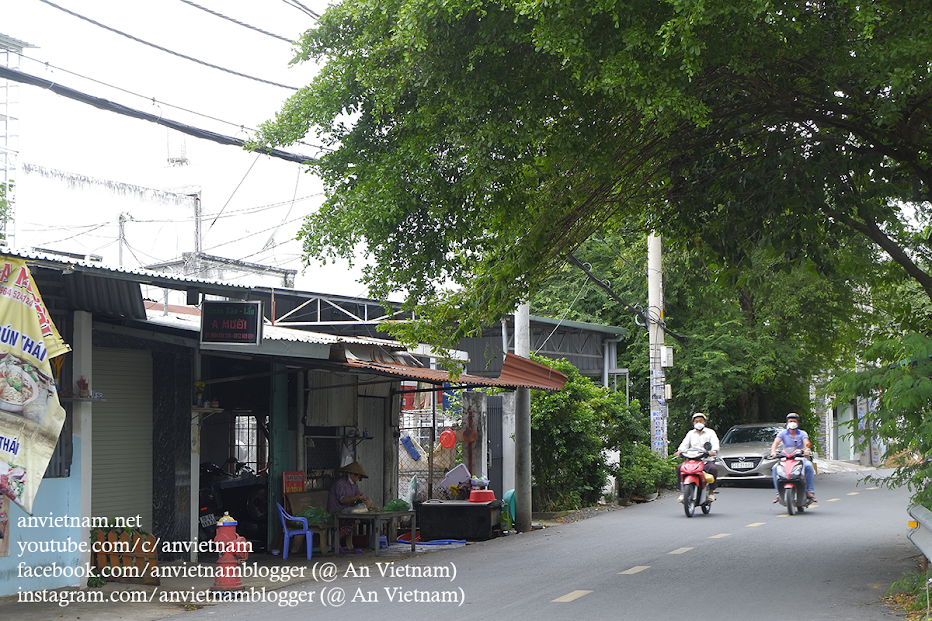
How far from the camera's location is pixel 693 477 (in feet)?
55.4

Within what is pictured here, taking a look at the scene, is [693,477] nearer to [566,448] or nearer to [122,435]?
[566,448]

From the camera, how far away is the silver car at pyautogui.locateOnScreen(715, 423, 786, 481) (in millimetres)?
23422

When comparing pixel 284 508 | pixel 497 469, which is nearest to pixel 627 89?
pixel 284 508

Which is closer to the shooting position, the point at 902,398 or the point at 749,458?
the point at 902,398

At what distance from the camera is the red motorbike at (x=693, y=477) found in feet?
55.3

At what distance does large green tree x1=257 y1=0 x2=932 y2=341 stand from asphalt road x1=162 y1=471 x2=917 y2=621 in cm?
301

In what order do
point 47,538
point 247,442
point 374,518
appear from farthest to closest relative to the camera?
point 247,442 → point 374,518 → point 47,538

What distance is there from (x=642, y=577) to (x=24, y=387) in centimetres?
663

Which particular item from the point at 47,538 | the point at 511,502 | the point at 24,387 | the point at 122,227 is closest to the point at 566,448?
the point at 511,502

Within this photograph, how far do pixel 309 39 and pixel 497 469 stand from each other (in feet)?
37.7

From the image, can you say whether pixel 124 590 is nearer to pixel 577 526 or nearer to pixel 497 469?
pixel 577 526

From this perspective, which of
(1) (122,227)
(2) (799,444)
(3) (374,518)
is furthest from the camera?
(1) (122,227)

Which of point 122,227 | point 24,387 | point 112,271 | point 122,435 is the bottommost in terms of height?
point 122,435

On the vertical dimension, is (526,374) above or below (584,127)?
below
